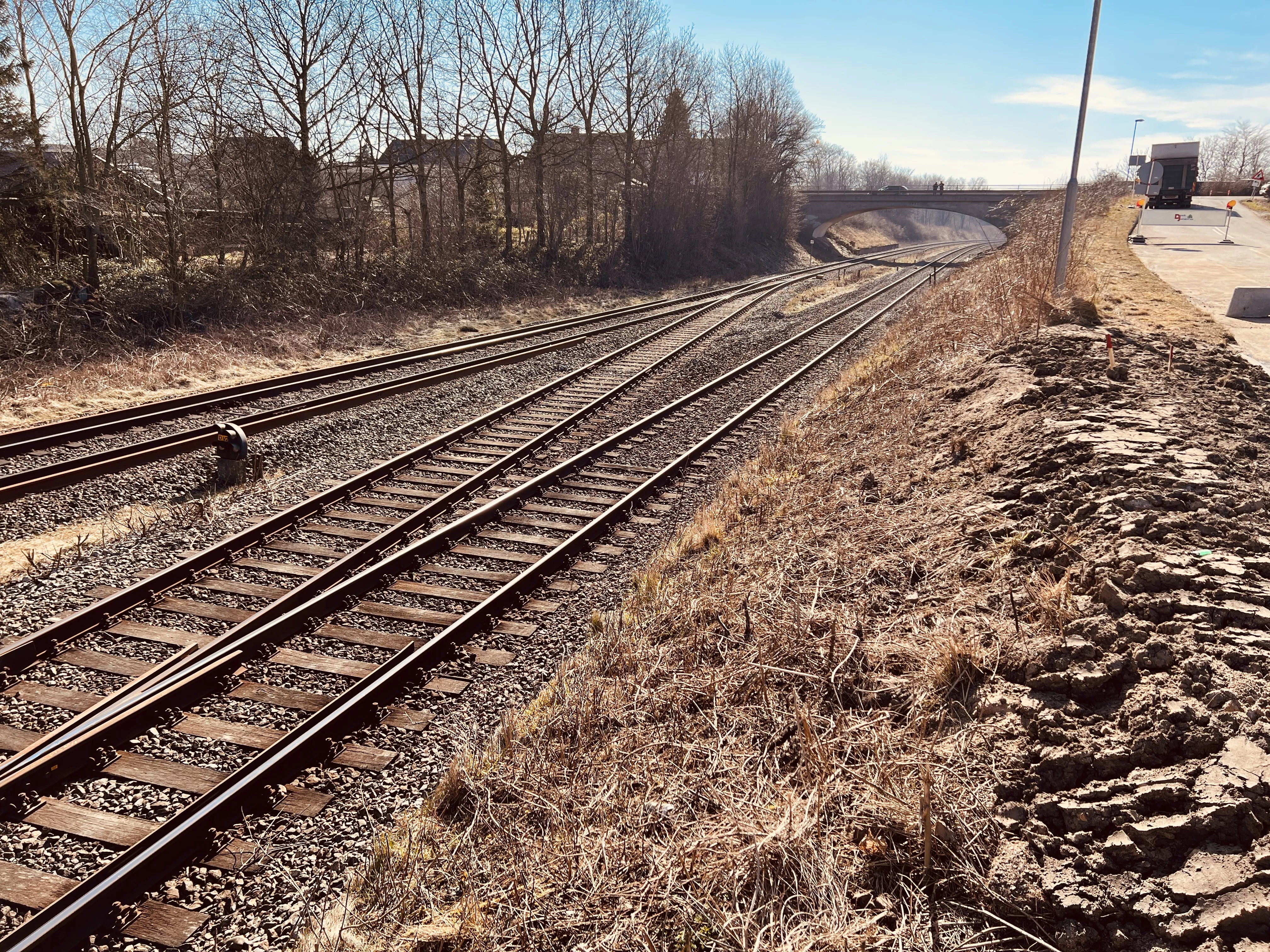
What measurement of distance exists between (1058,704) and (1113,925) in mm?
1371

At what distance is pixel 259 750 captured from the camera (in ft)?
17.1

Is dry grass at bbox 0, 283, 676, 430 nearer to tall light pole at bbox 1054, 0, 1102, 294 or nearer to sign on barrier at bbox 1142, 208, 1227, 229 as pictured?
tall light pole at bbox 1054, 0, 1102, 294

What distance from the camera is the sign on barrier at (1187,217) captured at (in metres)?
34.1

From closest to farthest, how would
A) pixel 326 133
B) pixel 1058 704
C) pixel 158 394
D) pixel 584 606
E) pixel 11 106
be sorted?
pixel 1058 704, pixel 584 606, pixel 158 394, pixel 11 106, pixel 326 133

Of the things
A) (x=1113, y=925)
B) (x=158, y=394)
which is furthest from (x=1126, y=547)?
(x=158, y=394)

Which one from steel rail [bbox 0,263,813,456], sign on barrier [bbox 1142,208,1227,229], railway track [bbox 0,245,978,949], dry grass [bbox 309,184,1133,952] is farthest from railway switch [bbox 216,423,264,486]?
sign on barrier [bbox 1142,208,1227,229]

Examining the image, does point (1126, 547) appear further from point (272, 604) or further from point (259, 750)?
point (272, 604)

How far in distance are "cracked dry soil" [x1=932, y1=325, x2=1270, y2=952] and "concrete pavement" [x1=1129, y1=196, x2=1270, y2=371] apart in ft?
19.3

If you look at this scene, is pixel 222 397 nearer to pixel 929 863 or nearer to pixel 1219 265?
pixel 929 863

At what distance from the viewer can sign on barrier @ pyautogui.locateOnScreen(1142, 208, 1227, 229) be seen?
34062 mm

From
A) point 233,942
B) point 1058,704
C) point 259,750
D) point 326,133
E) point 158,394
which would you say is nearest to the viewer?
point 233,942

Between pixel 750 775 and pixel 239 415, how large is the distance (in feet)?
37.6

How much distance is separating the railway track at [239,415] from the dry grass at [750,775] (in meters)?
7.50

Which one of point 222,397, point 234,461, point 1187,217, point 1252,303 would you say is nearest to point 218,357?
point 222,397
